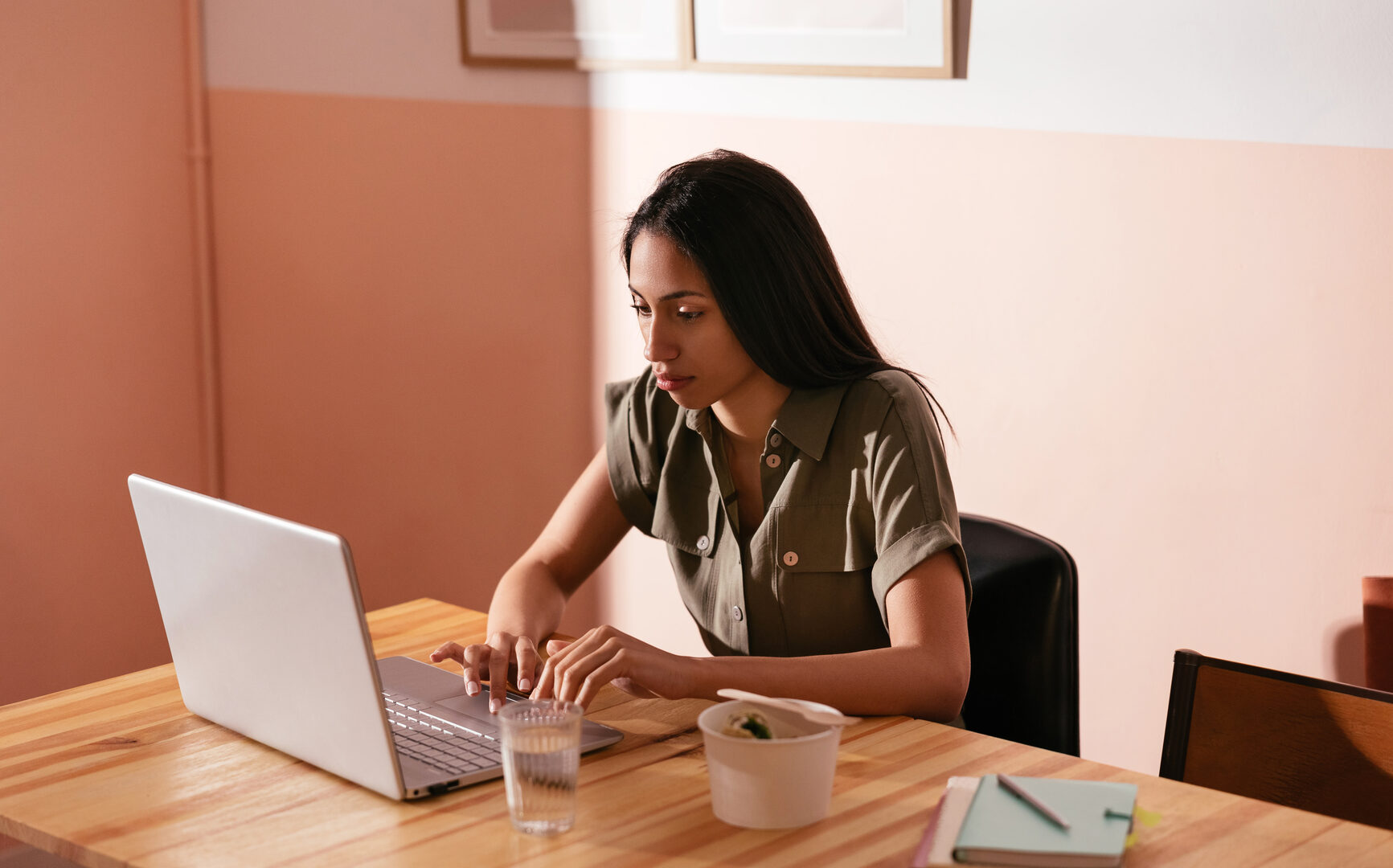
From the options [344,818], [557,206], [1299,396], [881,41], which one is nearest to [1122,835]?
[344,818]

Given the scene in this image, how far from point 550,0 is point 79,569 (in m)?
1.54

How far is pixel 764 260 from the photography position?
1.59 metres

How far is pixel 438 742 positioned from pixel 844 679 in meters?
0.39

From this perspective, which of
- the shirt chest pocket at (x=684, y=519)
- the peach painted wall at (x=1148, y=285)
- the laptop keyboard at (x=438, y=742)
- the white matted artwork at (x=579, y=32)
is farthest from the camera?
the white matted artwork at (x=579, y=32)

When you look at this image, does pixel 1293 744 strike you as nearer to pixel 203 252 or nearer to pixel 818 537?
pixel 818 537

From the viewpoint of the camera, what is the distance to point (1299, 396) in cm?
191

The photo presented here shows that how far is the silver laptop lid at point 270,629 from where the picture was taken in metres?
1.09

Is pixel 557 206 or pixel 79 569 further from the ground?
pixel 557 206

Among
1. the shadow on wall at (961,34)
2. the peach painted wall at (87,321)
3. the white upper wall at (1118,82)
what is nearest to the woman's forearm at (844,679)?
the white upper wall at (1118,82)

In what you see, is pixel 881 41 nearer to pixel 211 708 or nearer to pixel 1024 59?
pixel 1024 59

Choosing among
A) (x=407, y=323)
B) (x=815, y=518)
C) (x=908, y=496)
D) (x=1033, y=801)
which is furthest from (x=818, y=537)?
(x=407, y=323)

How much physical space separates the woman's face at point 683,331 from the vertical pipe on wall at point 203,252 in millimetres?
1782

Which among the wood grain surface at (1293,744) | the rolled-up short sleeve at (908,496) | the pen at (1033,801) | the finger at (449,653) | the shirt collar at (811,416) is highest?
the shirt collar at (811,416)

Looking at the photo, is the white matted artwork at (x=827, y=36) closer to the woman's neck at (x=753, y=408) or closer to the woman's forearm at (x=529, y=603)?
the woman's neck at (x=753, y=408)
